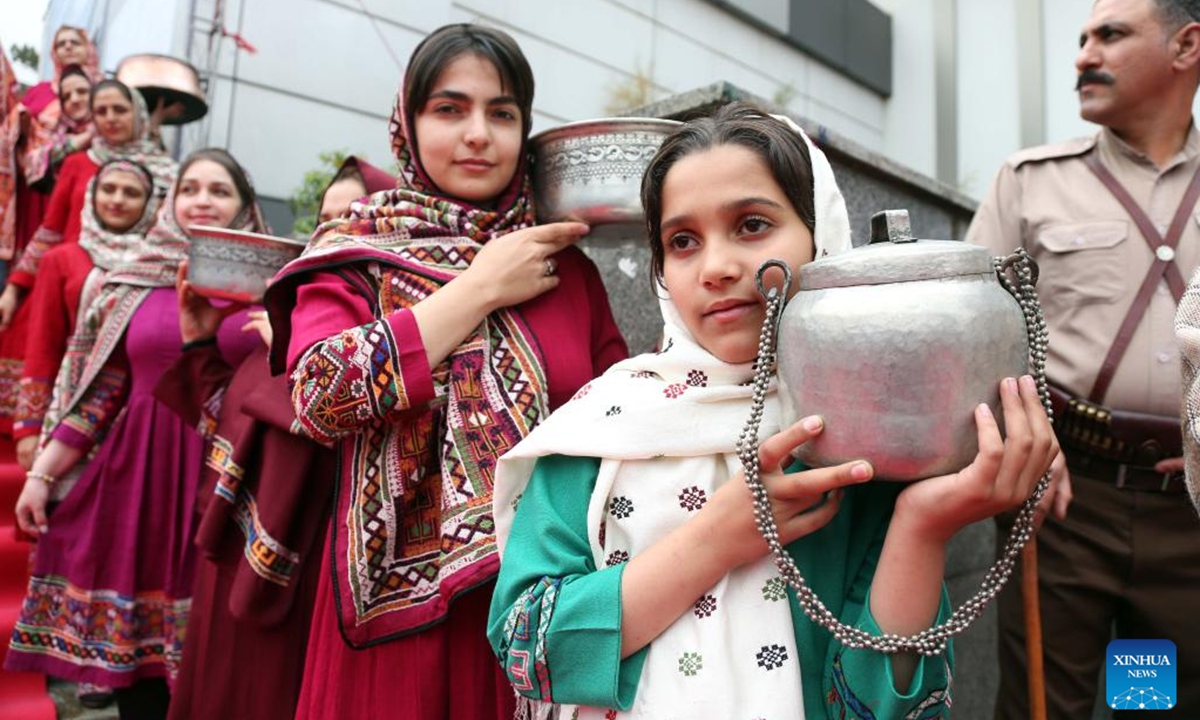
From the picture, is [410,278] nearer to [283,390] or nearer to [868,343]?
[283,390]

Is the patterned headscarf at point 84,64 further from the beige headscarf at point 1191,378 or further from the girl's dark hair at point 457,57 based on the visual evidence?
the beige headscarf at point 1191,378

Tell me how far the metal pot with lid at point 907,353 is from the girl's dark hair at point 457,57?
105 centimetres

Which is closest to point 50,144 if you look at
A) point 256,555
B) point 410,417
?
point 256,555

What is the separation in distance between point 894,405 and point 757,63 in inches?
431

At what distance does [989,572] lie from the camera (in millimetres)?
1017

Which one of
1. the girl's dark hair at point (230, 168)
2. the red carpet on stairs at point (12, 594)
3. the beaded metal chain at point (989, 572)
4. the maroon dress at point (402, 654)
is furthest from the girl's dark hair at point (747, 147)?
the red carpet on stairs at point (12, 594)

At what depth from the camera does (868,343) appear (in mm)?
870

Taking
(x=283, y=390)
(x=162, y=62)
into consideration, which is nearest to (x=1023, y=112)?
(x=162, y=62)

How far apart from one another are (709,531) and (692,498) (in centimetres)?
11

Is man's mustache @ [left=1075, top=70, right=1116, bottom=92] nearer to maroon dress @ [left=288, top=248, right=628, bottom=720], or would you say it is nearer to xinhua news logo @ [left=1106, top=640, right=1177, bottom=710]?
xinhua news logo @ [left=1106, top=640, right=1177, bottom=710]

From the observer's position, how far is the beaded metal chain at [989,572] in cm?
97

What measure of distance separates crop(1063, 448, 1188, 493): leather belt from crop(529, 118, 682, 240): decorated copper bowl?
1403 mm

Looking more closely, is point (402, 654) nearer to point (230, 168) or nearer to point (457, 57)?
point (457, 57)

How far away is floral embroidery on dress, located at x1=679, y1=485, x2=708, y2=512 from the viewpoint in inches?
46.6
